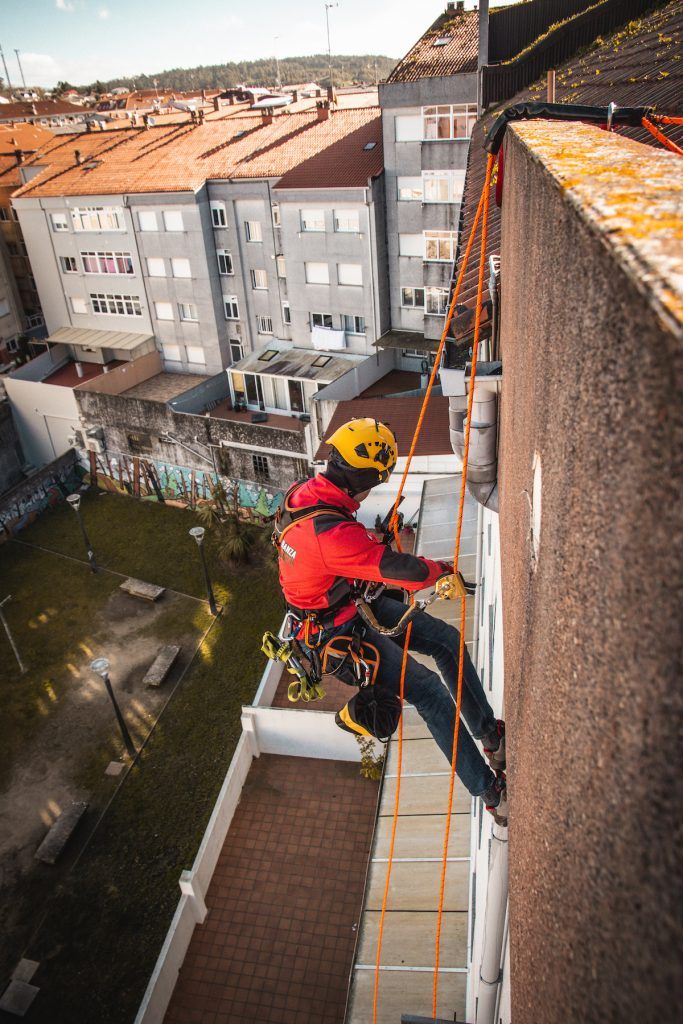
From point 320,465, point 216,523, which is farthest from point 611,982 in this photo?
point 216,523

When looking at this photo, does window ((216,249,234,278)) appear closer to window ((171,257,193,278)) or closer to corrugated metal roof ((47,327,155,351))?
window ((171,257,193,278))

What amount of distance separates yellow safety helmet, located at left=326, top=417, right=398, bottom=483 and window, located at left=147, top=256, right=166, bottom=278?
3020cm

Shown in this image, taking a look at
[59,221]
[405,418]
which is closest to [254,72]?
[59,221]

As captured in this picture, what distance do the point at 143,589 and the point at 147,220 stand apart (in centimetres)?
1851

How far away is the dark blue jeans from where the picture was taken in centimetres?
541

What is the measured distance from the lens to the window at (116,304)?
114ft

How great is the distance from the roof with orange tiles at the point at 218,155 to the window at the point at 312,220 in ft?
3.56

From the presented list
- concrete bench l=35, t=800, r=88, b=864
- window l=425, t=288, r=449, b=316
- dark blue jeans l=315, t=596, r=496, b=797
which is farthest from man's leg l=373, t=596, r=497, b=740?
window l=425, t=288, r=449, b=316

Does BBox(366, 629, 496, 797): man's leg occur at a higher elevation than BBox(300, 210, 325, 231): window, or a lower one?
higher

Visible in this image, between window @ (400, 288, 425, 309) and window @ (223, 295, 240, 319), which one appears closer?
window @ (400, 288, 425, 309)

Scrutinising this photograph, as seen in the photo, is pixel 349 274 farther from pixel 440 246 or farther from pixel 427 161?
pixel 427 161

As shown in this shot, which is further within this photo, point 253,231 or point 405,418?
point 253,231

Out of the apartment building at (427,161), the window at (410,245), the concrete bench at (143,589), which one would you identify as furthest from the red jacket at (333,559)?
the window at (410,245)

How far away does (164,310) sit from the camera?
33812 mm
